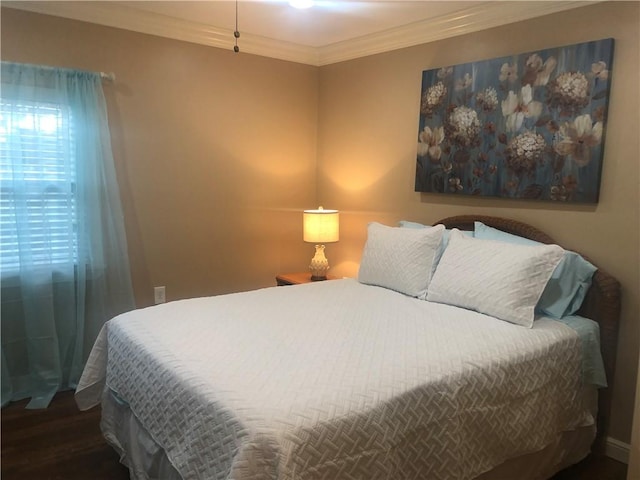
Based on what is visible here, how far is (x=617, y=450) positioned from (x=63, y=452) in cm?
271

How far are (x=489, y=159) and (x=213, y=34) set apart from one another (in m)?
2.02

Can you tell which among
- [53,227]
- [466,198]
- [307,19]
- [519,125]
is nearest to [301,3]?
[307,19]

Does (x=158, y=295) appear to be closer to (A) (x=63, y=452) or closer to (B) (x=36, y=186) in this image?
(B) (x=36, y=186)

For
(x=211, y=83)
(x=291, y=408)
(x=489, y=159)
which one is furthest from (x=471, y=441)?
(x=211, y=83)

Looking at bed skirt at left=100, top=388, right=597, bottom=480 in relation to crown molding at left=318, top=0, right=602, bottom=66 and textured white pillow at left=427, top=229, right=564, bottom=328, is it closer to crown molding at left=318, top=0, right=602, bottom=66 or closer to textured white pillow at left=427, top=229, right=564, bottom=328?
textured white pillow at left=427, top=229, right=564, bottom=328

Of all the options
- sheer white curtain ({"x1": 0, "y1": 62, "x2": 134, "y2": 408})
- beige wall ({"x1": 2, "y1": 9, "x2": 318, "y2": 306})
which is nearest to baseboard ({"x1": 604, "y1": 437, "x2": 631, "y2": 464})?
beige wall ({"x1": 2, "y1": 9, "x2": 318, "y2": 306})

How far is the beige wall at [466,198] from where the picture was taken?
7.72 ft

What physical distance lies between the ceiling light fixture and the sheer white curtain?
4.15 feet

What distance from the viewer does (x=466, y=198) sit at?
120 inches

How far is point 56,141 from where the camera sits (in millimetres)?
2912

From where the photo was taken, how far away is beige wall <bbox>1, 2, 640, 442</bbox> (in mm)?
2410

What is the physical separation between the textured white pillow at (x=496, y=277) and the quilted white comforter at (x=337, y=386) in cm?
7

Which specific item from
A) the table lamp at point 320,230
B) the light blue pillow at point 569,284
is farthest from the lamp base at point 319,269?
the light blue pillow at point 569,284

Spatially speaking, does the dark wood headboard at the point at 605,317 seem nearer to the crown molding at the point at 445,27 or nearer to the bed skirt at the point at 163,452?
the bed skirt at the point at 163,452
